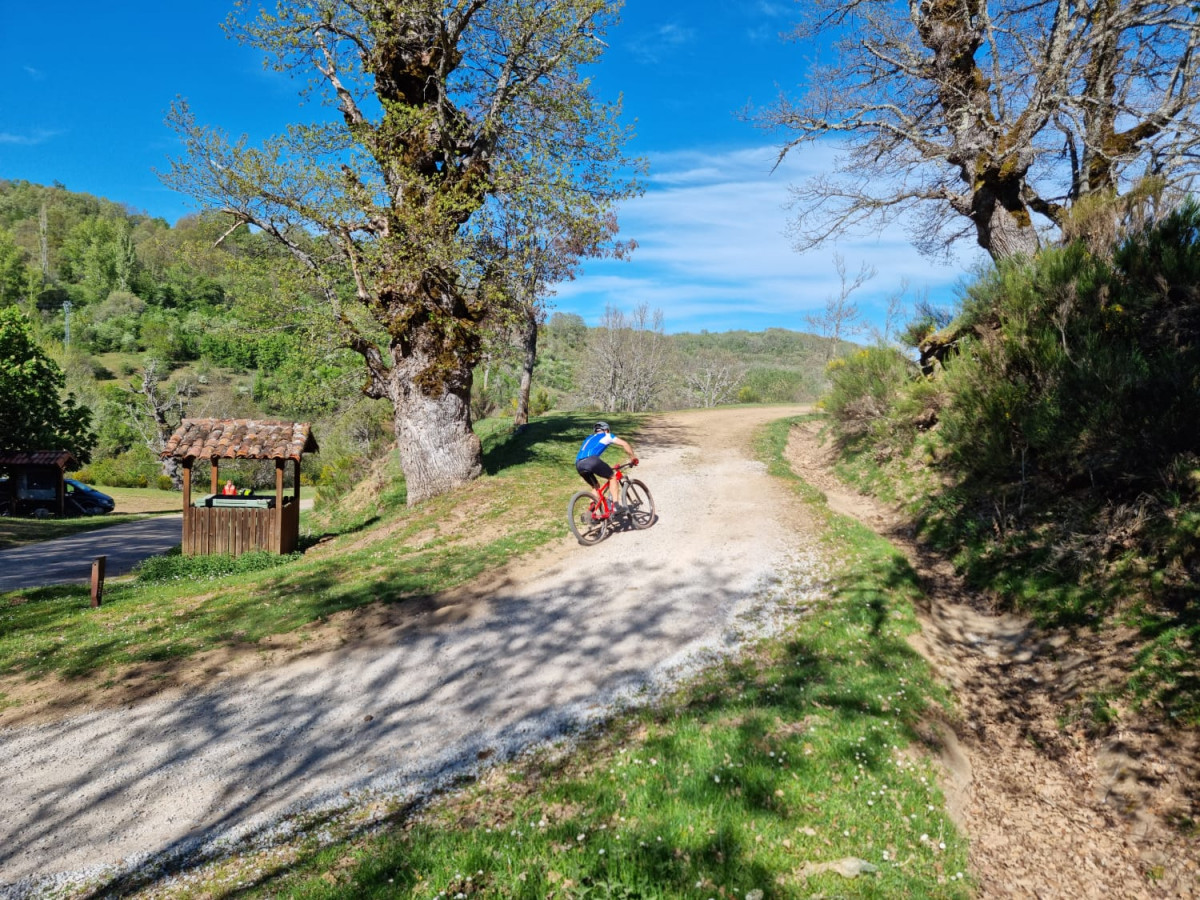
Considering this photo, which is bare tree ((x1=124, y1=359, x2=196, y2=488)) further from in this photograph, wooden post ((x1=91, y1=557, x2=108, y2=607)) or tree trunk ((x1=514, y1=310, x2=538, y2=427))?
wooden post ((x1=91, y1=557, x2=108, y2=607))

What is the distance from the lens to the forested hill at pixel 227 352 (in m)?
15.3

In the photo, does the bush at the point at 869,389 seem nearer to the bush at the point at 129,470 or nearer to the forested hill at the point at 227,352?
the forested hill at the point at 227,352

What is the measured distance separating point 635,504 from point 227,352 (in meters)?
76.3

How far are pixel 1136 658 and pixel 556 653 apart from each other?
19.5ft

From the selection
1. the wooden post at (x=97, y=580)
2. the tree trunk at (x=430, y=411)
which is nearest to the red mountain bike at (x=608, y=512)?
the tree trunk at (x=430, y=411)

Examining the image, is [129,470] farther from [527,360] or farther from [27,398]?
[527,360]

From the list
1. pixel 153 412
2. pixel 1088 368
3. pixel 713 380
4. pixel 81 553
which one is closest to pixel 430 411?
pixel 81 553

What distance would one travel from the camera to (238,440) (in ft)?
44.7

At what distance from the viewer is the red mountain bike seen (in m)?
11.1

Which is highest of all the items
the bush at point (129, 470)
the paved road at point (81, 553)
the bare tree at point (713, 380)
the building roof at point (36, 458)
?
the bare tree at point (713, 380)

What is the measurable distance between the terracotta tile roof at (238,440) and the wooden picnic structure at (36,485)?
20274 millimetres

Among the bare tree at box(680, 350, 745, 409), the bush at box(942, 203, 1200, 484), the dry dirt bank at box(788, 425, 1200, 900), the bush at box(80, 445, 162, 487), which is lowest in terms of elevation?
the bush at box(80, 445, 162, 487)

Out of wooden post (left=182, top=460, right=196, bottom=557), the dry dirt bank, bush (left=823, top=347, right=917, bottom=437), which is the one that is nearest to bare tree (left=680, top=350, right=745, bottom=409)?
bush (left=823, top=347, right=917, bottom=437)

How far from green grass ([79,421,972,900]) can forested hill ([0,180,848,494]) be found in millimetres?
12255
